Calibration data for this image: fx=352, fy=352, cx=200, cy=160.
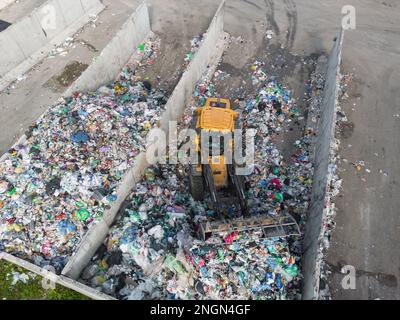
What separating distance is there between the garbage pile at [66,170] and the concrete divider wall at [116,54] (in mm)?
505

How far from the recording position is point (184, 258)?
773cm

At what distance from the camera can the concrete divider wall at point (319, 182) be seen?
732cm

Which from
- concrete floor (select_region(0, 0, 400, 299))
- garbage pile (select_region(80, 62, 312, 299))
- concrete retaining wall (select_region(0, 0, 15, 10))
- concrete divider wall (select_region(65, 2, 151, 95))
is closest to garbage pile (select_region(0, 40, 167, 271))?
concrete divider wall (select_region(65, 2, 151, 95))

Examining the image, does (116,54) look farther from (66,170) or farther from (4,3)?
(4,3)

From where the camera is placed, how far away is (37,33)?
1267 centimetres

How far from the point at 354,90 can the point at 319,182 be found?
14.9ft

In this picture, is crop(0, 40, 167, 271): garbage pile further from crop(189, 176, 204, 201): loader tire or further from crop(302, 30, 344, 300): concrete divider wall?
crop(302, 30, 344, 300): concrete divider wall

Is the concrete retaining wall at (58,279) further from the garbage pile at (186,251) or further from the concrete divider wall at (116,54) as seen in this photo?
the concrete divider wall at (116,54)

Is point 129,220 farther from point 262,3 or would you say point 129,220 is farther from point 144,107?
point 262,3

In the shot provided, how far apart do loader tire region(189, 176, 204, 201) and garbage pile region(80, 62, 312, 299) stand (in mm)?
170

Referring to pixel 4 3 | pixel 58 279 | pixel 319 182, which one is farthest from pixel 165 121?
pixel 4 3

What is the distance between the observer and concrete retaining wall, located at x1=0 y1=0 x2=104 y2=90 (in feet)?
39.1

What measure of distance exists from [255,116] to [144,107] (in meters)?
3.48
